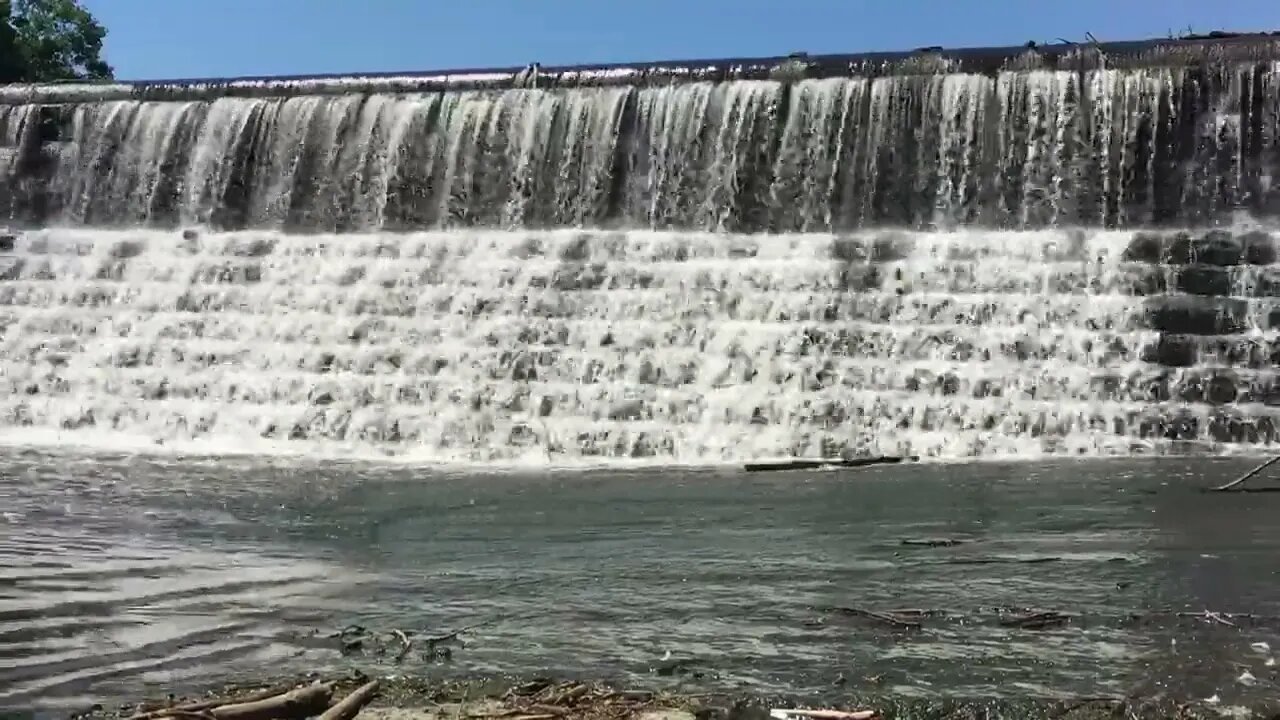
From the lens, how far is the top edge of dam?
53.7 ft

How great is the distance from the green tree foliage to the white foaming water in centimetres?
2911

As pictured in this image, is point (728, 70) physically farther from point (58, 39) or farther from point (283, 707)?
point (58, 39)

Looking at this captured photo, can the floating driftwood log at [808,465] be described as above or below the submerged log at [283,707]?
above

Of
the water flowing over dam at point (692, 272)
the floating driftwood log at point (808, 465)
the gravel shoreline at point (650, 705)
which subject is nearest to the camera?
the gravel shoreline at point (650, 705)

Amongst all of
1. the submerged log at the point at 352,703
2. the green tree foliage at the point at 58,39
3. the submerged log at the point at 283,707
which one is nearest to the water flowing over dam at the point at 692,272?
the submerged log at the point at 352,703

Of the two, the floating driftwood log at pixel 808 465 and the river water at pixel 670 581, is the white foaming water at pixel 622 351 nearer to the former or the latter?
the floating driftwood log at pixel 808 465

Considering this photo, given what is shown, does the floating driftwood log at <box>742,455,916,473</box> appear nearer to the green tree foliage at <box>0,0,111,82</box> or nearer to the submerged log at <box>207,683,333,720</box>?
the submerged log at <box>207,683,333,720</box>

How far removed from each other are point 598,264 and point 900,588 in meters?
11.3

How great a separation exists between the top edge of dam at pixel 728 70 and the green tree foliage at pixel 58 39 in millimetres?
22621

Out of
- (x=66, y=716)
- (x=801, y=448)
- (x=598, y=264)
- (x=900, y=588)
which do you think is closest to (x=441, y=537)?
(x=900, y=588)

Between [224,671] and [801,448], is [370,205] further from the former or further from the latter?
[224,671]

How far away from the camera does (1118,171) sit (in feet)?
52.6

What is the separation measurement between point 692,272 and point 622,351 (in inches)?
69.6

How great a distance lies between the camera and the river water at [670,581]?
4676 millimetres
